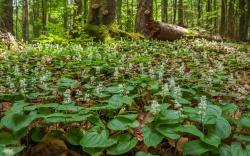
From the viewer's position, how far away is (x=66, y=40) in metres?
13.5

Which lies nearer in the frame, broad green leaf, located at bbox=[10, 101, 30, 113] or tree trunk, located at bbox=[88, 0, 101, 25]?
broad green leaf, located at bbox=[10, 101, 30, 113]

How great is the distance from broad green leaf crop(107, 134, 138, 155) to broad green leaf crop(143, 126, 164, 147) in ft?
0.39

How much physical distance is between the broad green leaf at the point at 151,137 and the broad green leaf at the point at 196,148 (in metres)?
0.24

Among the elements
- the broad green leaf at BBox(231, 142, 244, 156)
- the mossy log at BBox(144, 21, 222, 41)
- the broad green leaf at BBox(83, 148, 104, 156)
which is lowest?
the broad green leaf at BBox(83, 148, 104, 156)

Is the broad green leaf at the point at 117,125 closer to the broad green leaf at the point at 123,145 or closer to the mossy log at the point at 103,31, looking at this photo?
the broad green leaf at the point at 123,145

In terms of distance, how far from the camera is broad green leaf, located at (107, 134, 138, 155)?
316 centimetres

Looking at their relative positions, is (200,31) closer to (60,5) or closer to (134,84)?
(60,5)

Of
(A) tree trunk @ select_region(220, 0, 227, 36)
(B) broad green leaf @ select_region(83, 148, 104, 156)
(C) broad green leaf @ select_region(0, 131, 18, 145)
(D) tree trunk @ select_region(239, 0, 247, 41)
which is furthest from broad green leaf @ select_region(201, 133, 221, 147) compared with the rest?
(A) tree trunk @ select_region(220, 0, 227, 36)

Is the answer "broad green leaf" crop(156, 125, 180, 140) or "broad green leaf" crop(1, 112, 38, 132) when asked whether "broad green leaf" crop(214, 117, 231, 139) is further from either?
"broad green leaf" crop(1, 112, 38, 132)

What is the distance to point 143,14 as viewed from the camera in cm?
1538

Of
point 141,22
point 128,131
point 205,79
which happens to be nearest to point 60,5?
point 141,22

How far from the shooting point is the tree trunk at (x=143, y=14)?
15.3 m

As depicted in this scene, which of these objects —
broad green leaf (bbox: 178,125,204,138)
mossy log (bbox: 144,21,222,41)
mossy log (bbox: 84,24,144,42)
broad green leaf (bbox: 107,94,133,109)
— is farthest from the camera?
mossy log (bbox: 144,21,222,41)

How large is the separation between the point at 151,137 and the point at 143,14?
12608mm
